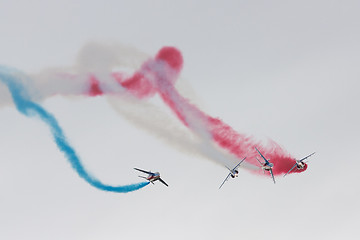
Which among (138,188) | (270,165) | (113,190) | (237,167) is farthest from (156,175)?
(270,165)

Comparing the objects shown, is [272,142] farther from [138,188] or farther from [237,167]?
[138,188]

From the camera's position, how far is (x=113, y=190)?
57031 millimetres

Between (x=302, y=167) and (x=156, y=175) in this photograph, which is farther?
(x=302, y=167)

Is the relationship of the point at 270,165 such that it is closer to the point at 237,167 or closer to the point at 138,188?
the point at 237,167

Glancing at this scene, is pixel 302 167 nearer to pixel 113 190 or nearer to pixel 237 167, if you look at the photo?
pixel 237 167

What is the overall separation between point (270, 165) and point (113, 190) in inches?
1059

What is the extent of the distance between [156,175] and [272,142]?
2016cm

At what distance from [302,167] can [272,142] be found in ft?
24.7

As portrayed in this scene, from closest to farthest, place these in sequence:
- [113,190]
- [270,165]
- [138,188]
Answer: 1. [113,190]
2. [138,188]
3. [270,165]

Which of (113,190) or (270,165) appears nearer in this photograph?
(113,190)

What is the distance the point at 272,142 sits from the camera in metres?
68.6

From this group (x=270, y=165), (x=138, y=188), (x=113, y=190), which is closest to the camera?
Result: (x=113, y=190)

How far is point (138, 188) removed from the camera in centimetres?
6094

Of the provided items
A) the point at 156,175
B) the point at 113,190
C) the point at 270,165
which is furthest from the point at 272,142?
the point at 113,190
